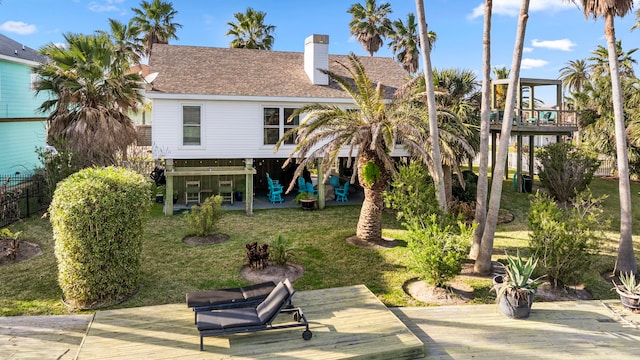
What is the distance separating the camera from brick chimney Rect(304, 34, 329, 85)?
19812 mm

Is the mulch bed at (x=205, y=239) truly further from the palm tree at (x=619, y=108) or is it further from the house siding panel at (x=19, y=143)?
the house siding panel at (x=19, y=143)

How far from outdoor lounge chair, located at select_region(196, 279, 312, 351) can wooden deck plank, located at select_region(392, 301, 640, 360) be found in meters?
2.34

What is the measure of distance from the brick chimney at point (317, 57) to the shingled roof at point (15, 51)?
49.1 ft

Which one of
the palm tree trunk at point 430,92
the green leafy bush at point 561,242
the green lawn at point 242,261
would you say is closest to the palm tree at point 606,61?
the green lawn at point 242,261

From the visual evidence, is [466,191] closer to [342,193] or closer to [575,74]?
[342,193]

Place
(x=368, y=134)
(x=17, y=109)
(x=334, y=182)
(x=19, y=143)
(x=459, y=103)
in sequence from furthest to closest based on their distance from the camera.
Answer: (x=19, y=143) < (x=17, y=109) < (x=334, y=182) < (x=459, y=103) < (x=368, y=134)

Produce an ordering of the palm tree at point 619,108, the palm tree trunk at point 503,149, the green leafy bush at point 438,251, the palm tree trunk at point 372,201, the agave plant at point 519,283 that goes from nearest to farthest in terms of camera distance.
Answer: the agave plant at point 519,283 < the green leafy bush at point 438,251 < the palm tree trunk at point 503,149 < the palm tree at point 619,108 < the palm tree trunk at point 372,201

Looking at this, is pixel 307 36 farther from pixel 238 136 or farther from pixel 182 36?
pixel 182 36

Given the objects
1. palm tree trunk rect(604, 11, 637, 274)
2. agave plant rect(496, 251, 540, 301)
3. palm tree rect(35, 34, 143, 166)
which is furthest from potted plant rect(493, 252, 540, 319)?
palm tree rect(35, 34, 143, 166)

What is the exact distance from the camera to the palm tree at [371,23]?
38.2 m

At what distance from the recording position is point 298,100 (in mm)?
18203

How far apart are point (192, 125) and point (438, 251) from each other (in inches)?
483

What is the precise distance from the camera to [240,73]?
19297 mm

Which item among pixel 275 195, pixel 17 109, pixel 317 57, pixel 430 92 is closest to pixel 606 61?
pixel 317 57
